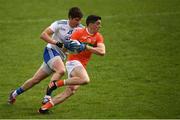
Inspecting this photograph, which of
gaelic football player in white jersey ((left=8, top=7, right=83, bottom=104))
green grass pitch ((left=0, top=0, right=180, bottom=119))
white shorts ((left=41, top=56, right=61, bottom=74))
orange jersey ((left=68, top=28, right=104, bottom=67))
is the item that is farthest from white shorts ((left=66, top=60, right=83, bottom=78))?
green grass pitch ((left=0, top=0, right=180, bottom=119))

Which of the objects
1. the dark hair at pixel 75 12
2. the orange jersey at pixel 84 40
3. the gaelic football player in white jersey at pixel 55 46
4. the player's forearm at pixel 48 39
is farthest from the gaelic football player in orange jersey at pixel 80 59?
the player's forearm at pixel 48 39

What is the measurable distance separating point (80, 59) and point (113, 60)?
569 centimetres

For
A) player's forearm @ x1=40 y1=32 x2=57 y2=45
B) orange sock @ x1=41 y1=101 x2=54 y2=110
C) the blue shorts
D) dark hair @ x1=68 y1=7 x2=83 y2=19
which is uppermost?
dark hair @ x1=68 y1=7 x2=83 y2=19

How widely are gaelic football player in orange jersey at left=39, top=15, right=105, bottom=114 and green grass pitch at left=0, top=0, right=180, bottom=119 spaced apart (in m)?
0.43

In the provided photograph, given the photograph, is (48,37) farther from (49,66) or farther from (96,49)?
(96,49)

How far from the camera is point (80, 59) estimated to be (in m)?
13.6

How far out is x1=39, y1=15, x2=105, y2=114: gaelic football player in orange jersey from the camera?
13.3m

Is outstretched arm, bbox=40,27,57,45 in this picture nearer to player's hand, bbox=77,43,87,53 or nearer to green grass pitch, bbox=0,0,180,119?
player's hand, bbox=77,43,87,53

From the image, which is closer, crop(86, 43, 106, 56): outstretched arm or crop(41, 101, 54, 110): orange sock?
crop(86, 43, 106, 56): outstretched arm

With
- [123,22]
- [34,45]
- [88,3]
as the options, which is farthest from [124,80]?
[88,3]

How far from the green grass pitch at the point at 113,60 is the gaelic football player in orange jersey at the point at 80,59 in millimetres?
427

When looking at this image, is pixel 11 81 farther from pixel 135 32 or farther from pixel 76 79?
pixel 135 32

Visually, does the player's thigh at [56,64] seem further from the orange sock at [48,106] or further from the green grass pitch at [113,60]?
the green grass pitch at [113,60]

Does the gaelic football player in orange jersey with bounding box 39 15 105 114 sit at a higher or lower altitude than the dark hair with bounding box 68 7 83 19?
lower
